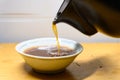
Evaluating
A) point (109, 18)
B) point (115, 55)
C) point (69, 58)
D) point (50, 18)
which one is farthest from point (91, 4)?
point (50, 18)

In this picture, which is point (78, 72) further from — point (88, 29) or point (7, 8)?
point (7, 8)

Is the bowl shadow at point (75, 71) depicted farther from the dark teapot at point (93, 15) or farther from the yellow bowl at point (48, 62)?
the dark teapot at point (93, 15)

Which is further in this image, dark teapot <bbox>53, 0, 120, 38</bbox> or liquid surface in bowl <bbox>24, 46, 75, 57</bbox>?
liquid surface in bowl <bbox>24, 46, 75, 57</bbox>

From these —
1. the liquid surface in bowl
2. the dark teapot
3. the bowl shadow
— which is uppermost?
the dark teapot

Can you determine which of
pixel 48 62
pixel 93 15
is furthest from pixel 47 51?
pixel 93 15

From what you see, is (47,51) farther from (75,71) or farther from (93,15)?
(93,15)

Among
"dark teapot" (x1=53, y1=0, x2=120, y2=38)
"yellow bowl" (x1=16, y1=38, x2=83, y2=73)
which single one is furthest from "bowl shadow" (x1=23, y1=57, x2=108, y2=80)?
"dark teapot" (x1=53, y1=0, x2=120, y2=38)

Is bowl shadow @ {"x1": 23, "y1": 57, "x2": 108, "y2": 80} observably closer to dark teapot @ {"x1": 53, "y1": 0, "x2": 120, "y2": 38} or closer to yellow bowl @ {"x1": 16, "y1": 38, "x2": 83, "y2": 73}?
yellow bowl @ {"x1": 16, "y1": 38, "x2": 83, "y2": 73}

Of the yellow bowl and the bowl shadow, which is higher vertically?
the yellow bowl
